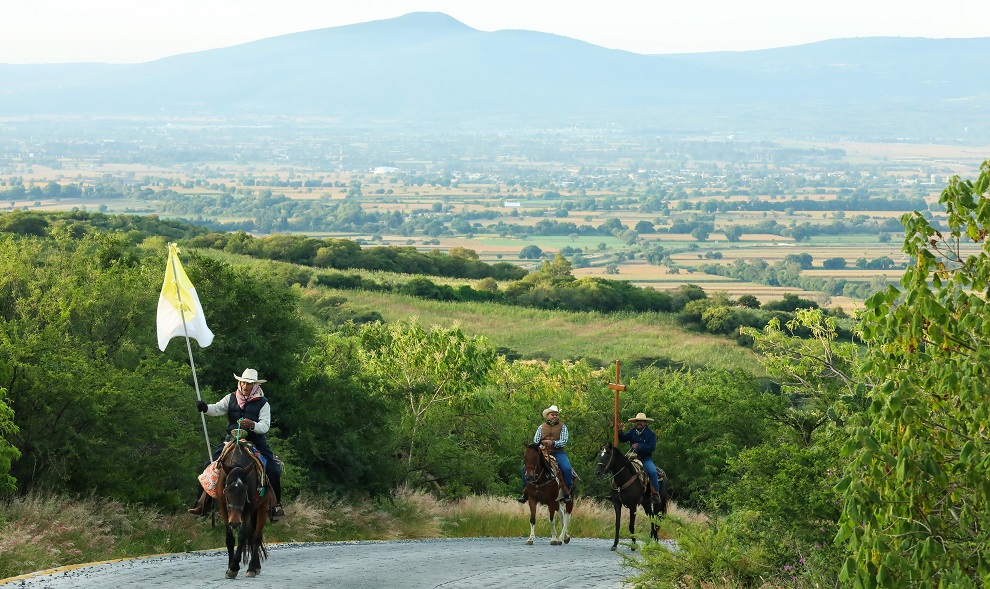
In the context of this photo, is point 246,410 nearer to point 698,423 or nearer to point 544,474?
point 544,474

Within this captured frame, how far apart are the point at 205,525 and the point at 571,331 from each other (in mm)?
70541

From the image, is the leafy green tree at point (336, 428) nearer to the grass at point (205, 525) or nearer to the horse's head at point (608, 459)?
the grass at point (205, 525)

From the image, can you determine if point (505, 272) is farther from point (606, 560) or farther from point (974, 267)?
point (974, 267)

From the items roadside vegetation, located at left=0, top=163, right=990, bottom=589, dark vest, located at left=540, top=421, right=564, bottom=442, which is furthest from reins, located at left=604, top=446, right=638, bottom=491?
roadside vegetation, located at left=0, top=163, right=990, bottom=589

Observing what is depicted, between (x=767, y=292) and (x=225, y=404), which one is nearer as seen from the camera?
(x=225, y=404)

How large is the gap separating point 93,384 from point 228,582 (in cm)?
666

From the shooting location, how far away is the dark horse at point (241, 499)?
17078 millimetres

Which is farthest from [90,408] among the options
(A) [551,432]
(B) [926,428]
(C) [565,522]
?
(B) [926,428]

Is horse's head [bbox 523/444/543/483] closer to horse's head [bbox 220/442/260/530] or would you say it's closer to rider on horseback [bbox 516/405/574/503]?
rider on horseback [bbox 516/405/574/503]

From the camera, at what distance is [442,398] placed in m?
35.0

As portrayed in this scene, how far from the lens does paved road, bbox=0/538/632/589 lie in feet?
53.6

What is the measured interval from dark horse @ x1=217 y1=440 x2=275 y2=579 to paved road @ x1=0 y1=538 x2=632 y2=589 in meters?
0.31

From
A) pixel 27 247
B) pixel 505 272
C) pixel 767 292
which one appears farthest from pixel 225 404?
pixel 767 292

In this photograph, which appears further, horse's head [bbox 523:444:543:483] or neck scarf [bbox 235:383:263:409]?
horse's head [bbox 523:444:543:483]
